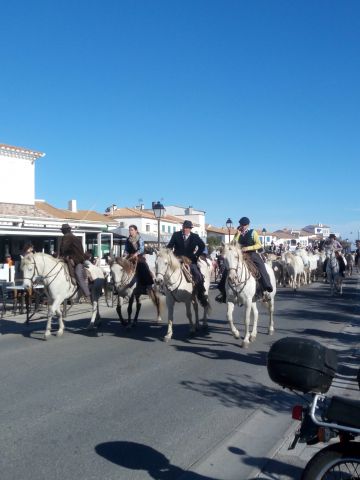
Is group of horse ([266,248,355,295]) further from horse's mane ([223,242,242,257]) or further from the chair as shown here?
the chair

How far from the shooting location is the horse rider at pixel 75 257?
11.4 m

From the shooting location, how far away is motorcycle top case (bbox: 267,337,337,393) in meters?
3.51

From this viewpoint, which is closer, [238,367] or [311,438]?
[311,438]

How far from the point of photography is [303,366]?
354 centimetres

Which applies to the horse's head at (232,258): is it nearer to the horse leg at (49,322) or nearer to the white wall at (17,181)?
the horse leg at (49,322)

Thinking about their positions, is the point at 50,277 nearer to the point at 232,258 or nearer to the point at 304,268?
the point at 232,258

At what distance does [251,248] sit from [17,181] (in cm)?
1967

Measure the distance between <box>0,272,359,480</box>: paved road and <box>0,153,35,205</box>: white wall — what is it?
16169 mm

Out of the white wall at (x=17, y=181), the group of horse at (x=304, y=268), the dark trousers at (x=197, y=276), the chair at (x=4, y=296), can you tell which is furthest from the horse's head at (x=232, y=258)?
the white wall at (x=17, y=181)

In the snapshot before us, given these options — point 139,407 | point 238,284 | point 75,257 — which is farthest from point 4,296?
point 139,407

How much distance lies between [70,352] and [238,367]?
333 centimetres

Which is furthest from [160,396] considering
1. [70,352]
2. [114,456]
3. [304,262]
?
[304,262]

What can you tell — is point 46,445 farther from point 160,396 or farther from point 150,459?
point 160,396

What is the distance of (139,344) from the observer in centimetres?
1020
